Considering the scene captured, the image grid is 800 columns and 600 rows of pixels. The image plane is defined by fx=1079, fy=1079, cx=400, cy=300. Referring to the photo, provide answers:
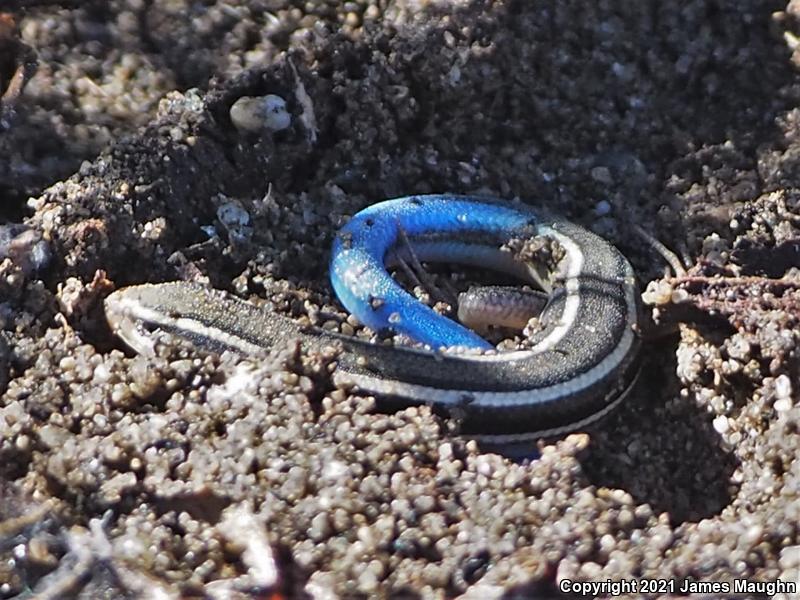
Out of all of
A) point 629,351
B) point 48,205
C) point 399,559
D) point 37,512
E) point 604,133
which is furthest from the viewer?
point 604,133

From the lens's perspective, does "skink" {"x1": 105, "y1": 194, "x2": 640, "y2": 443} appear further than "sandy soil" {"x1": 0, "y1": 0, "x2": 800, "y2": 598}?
Yes

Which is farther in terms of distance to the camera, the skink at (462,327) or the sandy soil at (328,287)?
the skink at (462,327)

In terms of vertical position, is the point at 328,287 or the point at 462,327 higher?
the point at 328,287

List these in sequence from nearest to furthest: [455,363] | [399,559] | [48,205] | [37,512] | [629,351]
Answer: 1. [399,559]
2. [37,512]
3. [455,363]
4. [629,351]
5. [48,205]

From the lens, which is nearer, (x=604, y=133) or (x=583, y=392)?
(x=583, y=392)

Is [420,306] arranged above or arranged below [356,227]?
below

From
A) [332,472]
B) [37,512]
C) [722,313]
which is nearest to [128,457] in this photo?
[37,512]

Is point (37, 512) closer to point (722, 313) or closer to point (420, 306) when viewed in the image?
point (420, 306)

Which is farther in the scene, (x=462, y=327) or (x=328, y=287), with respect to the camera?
(x=328, y=287)
